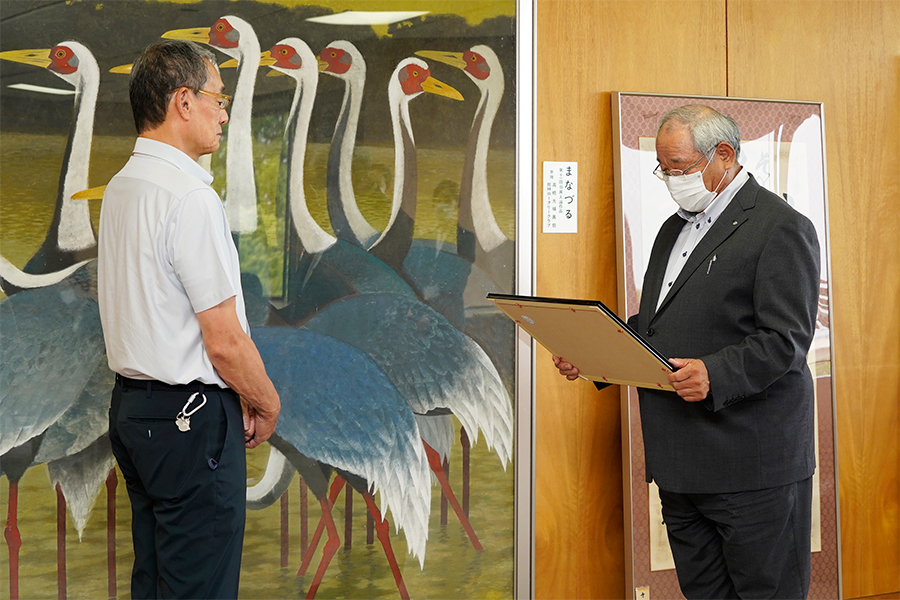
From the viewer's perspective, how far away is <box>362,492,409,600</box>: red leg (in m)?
2.51

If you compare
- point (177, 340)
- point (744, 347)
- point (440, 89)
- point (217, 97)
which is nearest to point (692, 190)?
point (744, 347)

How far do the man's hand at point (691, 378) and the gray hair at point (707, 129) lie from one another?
555 mm

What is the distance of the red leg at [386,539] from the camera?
8.24 ft

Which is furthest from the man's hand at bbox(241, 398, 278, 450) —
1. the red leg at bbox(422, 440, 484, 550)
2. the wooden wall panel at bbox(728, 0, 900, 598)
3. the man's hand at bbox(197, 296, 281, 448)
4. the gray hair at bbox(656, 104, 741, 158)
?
the wooden wall panel at bbox(728, 0, 900, 598)

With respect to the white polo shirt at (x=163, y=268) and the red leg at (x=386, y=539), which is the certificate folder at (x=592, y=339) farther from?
the red leg at (x=386, y=539)

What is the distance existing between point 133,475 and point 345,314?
3.17 ft

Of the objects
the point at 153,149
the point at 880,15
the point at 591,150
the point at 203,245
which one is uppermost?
the point at 880,15

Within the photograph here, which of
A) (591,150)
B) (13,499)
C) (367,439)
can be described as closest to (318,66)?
(591,150)

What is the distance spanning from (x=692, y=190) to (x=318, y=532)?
1673mm

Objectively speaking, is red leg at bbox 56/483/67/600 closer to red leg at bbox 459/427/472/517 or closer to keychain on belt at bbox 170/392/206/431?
keychain on belt at bbox 170/392/206/431

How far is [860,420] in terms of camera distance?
9.23 feet

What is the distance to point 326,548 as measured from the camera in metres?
2.49

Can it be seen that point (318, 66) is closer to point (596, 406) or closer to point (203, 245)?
point (203, 245)

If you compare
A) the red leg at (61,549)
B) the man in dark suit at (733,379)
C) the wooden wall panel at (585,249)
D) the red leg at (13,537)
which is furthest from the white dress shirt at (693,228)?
the red leg at (13,537)
